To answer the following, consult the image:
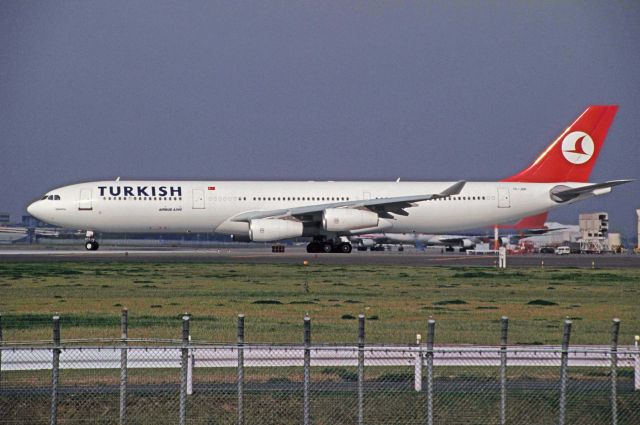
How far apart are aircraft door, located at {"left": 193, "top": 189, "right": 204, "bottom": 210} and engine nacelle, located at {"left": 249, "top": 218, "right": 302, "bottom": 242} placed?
11.0 ft

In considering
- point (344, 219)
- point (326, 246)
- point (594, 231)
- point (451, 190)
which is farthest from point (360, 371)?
point (594, 231)

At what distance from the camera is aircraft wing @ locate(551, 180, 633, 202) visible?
5848 centimetres

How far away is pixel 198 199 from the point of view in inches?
2255

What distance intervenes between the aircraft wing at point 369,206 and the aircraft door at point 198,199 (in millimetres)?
2151

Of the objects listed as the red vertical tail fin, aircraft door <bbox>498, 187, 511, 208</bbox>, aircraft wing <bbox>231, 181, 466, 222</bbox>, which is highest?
the red vertical tail fin

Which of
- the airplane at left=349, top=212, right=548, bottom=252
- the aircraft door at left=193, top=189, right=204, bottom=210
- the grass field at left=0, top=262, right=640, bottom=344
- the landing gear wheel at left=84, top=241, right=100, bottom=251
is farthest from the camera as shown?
the airplane at left=349, top=212, right=548, bottom=252

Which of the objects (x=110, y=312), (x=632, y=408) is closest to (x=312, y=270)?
(x=110, y=312)

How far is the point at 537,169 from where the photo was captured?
63.9 meters

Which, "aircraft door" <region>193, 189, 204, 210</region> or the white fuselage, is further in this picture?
"aircraft door" <region>193, 189, 204, 210</region>

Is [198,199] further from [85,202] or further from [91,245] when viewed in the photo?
[91,245]

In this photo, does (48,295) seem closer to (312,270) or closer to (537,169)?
(312,270)

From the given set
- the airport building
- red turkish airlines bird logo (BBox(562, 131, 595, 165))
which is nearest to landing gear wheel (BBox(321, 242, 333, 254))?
red turkish airlines bird logo (BBox(562, 131, 595, 165))

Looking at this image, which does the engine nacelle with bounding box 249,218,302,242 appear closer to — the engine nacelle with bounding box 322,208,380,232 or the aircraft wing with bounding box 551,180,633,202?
the engine nacelle with bounding box 322,208,380,232

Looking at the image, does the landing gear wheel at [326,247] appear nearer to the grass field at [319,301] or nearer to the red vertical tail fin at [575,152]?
the red vertical tail fin at [575,152]
